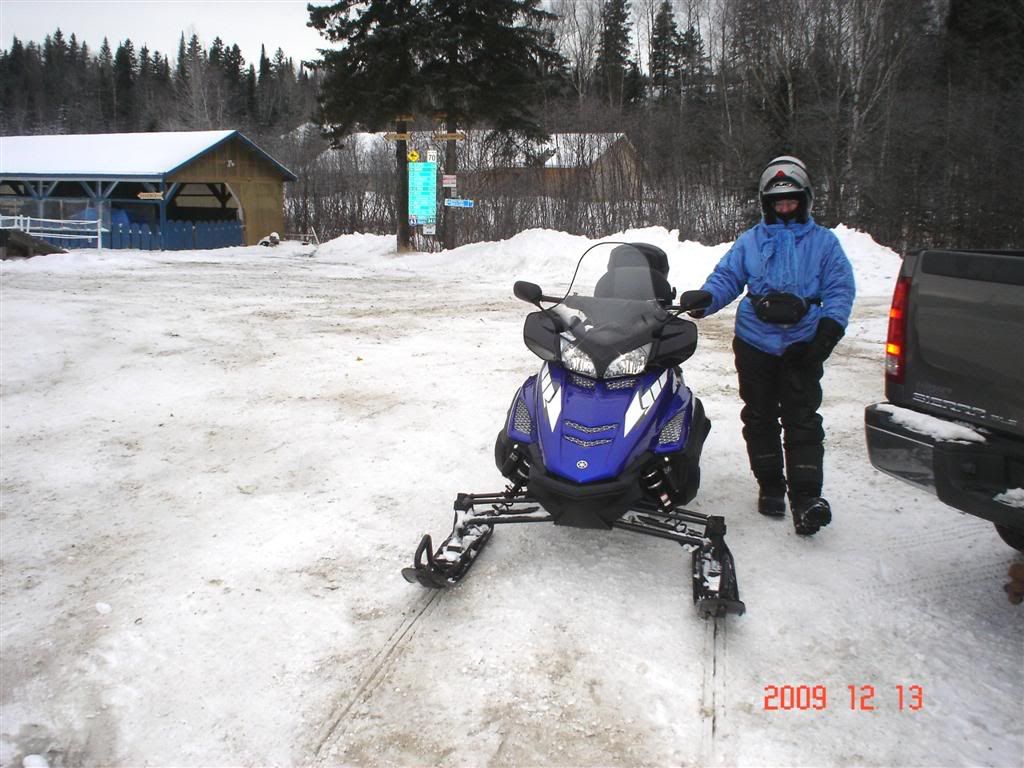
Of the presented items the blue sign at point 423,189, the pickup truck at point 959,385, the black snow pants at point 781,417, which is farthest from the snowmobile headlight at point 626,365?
the blue sign at point 423,189

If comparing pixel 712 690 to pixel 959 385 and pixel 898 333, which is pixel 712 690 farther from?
pixel 898 333

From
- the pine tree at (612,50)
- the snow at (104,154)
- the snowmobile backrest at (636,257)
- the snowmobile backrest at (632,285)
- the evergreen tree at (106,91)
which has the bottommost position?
the snowmobile backrest at (632,285)

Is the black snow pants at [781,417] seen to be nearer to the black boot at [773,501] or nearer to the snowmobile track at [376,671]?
the black boot at [773,501]

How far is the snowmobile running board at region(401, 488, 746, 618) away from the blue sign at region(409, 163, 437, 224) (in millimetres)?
20001

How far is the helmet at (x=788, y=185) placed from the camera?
12.8 ft

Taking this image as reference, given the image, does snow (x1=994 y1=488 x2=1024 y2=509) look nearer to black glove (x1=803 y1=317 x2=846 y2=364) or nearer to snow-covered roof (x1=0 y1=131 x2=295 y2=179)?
black glove (x1=803 y1=317 x2=846 y2=364)

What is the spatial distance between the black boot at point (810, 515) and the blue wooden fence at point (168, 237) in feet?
87.8

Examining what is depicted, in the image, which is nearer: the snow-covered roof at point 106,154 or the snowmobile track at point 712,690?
the snowmobile track at point 712,690

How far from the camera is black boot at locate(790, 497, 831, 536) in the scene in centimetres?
383

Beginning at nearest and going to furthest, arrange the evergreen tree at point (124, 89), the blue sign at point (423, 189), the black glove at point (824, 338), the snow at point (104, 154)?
the black glove at point (824, 338)
the blue sign at point (423, 189)
the snow at point (104, 154)
the evergreen tree at point (124, 89)

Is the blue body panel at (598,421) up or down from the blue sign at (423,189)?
down

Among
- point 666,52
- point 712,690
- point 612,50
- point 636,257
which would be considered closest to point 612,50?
point 612,50

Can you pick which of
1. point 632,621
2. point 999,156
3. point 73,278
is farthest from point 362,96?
point 632,621

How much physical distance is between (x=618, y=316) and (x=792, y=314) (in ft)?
2.83
